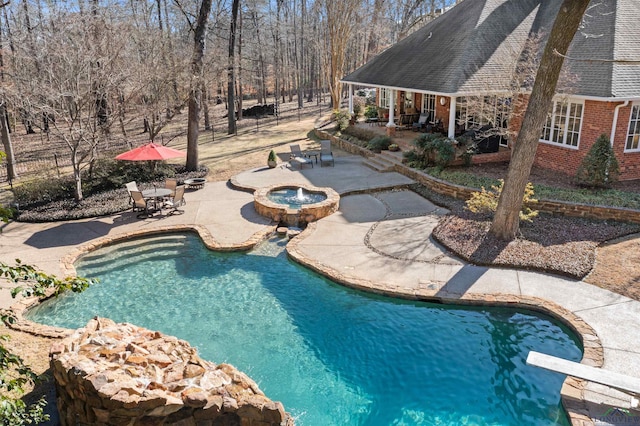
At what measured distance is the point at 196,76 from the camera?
682 inches

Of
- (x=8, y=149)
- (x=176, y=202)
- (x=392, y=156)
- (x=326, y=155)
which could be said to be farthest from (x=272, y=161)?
(x=8, y=149)

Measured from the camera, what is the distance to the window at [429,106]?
21.7 metres

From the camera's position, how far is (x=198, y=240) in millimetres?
12039

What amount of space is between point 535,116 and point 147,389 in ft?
29.5

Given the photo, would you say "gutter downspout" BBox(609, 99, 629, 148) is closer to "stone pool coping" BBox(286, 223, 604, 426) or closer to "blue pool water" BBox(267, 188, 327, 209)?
"stone pool coping" BBox(286, 223, 604, 426)

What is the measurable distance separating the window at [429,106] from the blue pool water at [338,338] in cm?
1401

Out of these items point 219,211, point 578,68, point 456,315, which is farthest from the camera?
point 578,68

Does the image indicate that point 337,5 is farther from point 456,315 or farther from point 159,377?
point 159,377

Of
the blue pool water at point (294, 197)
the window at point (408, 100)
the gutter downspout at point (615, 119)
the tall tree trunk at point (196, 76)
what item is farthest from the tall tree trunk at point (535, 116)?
the window at point (408, 100)

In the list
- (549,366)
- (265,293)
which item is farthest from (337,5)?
(549,366)

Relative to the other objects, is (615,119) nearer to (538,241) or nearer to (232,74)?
(538,241)

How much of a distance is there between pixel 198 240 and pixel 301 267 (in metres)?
3.37

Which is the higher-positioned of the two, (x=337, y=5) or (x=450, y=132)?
(x=337, y=5)

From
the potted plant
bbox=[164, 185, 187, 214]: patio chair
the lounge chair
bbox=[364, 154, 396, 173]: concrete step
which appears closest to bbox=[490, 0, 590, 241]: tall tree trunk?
bbox=[364, 154, 396, 173]: concrete step
